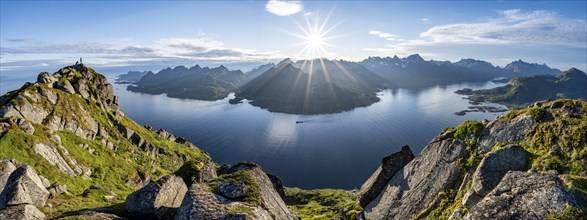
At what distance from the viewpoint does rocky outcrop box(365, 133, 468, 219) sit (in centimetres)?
2584

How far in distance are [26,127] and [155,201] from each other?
54.9m

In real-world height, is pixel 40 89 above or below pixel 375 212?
above

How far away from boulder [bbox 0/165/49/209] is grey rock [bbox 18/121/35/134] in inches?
1595

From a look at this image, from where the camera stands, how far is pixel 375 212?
31.7 meters

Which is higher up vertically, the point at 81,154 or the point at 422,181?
the point at 422,181

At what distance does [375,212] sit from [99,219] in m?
24.4

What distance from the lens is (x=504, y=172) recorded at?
67.7ft

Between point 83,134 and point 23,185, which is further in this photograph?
point 83,134

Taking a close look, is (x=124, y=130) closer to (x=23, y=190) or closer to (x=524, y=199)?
(x=23, y=190)

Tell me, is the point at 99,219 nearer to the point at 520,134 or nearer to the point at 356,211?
the point at 356,211

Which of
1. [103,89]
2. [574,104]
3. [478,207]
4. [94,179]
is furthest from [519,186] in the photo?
[103,89]

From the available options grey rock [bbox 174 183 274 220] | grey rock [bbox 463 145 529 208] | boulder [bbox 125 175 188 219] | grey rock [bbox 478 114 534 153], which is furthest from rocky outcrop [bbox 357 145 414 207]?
boulder [bbox 125 175 188 219]

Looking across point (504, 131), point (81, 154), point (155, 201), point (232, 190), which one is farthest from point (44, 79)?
point (504, 131)

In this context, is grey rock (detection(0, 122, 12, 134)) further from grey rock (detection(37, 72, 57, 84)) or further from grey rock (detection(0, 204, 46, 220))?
grey rock (detection(0, 204, 46, 220))
